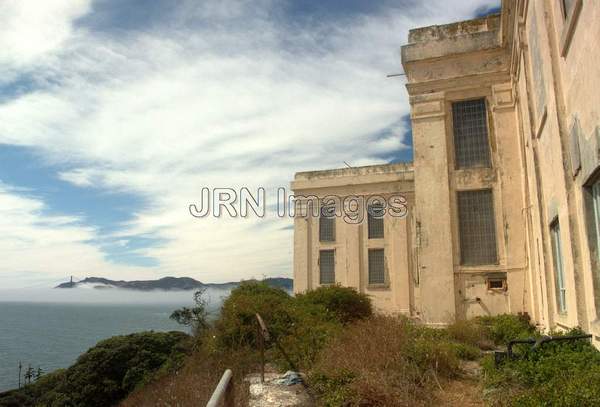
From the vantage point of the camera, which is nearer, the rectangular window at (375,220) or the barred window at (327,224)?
the rectangular window at (375,220)

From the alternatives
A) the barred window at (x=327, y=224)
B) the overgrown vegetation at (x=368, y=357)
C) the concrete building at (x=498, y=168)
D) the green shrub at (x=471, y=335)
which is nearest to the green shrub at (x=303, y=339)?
the overgrown vegetation at (x=368, y=357)

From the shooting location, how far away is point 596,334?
644 cm

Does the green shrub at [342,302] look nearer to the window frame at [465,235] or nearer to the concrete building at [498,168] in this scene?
the concrete building at [498,168]

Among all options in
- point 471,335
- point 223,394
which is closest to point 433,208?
point 471,335

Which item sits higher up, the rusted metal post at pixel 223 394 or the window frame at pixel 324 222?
the window frame at pixel 324 222

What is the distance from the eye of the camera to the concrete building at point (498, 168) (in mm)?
7789

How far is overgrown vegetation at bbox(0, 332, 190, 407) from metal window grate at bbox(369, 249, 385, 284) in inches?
363

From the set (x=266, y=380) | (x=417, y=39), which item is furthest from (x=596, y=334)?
(x=417, y=39)

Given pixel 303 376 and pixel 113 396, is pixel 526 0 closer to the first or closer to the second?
pixel 303 376

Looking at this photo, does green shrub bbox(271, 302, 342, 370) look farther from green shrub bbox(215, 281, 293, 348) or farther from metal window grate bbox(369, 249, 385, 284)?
metal window grate bbox(369, 249, 385, 284)

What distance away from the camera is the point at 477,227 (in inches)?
563

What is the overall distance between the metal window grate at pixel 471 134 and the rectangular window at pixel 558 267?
5239mm

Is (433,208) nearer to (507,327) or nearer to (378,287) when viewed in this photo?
(507,327)

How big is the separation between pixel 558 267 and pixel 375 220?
15161 millimetres
